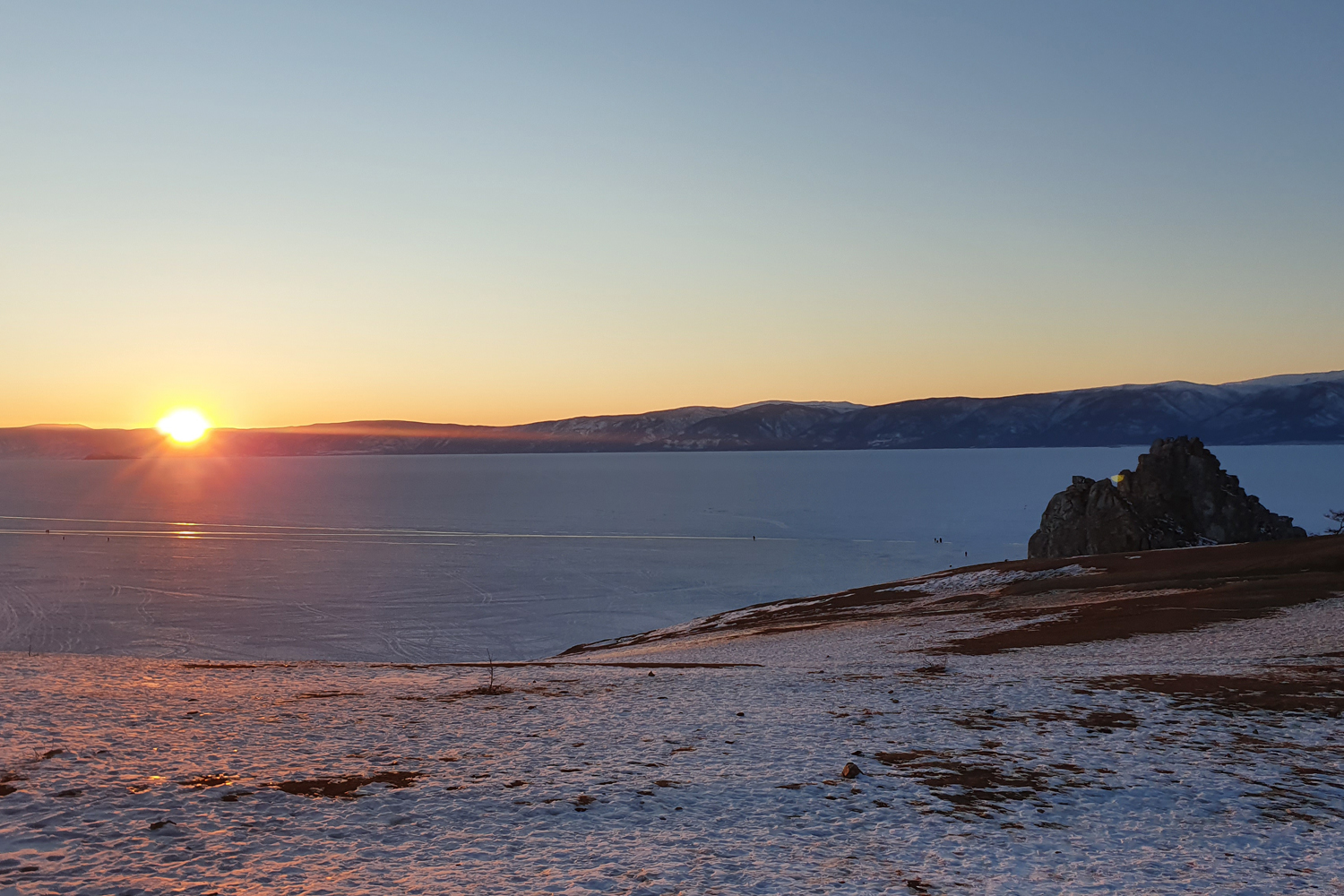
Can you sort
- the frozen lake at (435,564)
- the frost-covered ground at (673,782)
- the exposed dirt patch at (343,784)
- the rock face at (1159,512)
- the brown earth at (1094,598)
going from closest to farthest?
the frost-covered ground at (673,782) < the exposed dirt patch at (343,784) < the brown earth at (1094,598) < the frozen lake at (435,564) < the rock face at (1159,512)

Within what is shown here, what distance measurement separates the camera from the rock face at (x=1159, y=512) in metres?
66.0

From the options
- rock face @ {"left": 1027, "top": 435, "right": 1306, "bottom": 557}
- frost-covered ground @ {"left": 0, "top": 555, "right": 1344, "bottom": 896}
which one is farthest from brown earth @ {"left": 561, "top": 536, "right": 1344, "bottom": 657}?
rock face @ {"left": 1027, "top": 435, "right": 1306, "bottom": 557}

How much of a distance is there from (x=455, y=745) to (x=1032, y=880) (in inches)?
347

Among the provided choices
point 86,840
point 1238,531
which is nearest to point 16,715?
point 86,840

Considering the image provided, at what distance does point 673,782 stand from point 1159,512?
2752 inches

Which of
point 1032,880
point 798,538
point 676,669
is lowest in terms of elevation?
point 798,538

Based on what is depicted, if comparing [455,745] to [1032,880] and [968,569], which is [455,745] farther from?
[968,569]

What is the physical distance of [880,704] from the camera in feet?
60.0

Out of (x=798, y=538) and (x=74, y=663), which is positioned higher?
(x=74, y=663)

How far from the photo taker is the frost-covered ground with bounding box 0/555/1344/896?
9523mm

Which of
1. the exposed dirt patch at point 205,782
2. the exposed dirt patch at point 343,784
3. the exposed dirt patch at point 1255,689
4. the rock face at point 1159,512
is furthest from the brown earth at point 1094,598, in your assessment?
the exposed dirt patch at point 205,782

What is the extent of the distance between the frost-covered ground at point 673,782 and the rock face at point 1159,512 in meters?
47.1

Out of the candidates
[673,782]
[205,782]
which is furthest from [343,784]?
[673,782]

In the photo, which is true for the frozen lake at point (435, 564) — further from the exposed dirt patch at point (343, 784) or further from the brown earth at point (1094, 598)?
the exposed dirt patch at point (343, 784)
